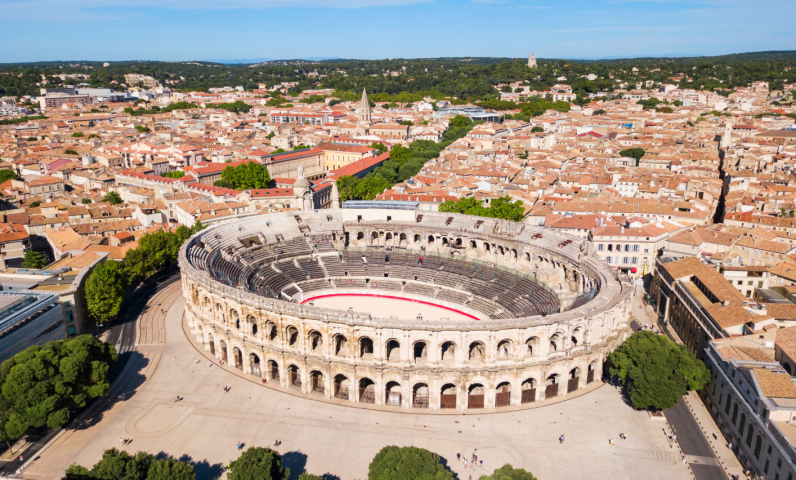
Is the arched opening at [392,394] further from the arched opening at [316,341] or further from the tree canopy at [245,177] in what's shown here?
the tree canopy at [245,177]

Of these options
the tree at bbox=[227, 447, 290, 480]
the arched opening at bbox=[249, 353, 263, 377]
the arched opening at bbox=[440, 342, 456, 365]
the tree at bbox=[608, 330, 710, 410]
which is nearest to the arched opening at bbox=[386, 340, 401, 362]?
the arched opening at bbox=[440, 342, 456, 365]

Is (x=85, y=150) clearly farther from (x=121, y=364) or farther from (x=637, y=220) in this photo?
(x=637, y=220)

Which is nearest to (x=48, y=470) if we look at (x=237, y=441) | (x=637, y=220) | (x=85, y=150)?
(x=237, y=441)

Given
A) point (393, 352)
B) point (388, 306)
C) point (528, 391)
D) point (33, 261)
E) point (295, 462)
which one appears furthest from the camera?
point (33, 261)

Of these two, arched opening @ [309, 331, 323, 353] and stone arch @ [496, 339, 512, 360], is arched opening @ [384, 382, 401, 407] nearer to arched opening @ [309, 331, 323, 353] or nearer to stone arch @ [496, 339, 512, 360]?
arched opening @ [309, 331, 323, 353]

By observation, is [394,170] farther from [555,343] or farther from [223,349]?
[555,343]

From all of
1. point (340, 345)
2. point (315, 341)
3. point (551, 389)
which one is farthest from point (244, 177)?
point (551, 389)

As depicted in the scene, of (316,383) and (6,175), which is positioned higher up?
(6,175)
